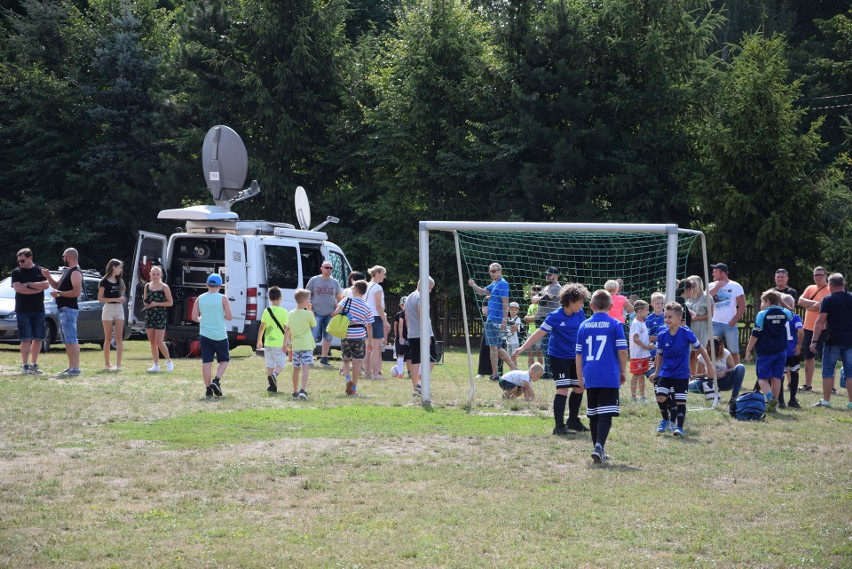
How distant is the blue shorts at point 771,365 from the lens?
12.6 metres

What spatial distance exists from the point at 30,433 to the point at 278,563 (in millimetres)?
5083

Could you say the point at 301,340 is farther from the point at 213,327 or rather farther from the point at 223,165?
the point at 223,165

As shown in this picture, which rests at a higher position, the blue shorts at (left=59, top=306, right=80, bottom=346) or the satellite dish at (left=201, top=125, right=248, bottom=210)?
the satellite dish at (left=201, top=125, right=248, bottom=210)

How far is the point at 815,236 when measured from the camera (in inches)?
970

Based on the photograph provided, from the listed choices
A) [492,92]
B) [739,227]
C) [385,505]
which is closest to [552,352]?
[385,505]

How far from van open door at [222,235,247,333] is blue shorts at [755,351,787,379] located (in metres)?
9.29

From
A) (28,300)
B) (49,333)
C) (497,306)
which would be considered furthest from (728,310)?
(49,333)

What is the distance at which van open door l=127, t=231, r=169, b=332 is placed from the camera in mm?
18516

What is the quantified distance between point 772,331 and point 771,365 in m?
0.44

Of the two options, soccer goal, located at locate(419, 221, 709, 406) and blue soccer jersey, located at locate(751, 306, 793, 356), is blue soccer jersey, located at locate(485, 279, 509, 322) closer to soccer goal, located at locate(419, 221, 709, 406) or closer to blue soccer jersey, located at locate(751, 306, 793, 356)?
soccer goal, located at locate(419, 221, 709, 406)

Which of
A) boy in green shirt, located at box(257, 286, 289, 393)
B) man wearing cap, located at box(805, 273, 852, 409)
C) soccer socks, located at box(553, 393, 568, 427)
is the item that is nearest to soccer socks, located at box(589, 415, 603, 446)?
soccer socks, located at box(553, 393, 568, 427)

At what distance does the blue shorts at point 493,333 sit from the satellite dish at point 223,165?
815 cm

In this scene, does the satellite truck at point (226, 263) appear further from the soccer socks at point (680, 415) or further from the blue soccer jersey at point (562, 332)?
the soccer socks at point (680, 415)

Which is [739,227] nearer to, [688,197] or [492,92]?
[688,197]
